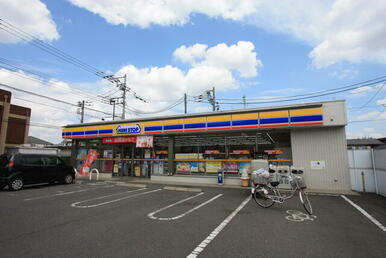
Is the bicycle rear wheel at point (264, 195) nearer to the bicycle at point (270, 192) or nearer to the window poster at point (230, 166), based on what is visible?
the bicycle at point (270, 192)

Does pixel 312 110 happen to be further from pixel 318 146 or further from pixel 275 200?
pixel 275 200

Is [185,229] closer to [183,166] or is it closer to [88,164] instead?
[183,166]

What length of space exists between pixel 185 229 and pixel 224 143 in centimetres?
846

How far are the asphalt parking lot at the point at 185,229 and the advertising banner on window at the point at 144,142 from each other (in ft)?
22.3

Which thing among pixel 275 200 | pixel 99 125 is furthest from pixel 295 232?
pixel 99 125

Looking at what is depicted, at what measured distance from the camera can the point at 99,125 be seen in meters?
15.9

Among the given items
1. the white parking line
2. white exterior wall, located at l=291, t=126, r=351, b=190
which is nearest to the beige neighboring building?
the white parking line

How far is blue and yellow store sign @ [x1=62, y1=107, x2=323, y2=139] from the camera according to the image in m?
10.0

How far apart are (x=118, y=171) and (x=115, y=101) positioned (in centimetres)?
1090

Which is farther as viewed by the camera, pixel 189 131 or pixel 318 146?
pixel 189 131

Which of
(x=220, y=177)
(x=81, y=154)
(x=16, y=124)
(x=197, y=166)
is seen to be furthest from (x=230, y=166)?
(x=16, y=124)

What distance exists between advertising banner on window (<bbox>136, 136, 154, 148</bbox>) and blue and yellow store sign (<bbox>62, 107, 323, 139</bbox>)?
0.42 m

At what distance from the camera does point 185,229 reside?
14.8 feet

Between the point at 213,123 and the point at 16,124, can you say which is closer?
the point at 213,123
